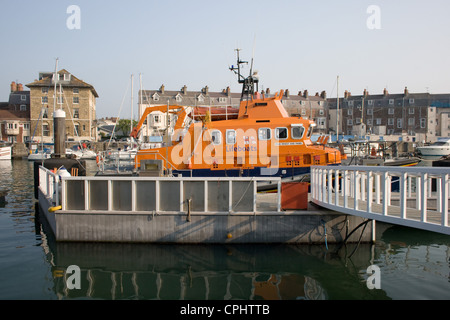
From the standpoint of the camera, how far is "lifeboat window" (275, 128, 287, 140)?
14.4 metres

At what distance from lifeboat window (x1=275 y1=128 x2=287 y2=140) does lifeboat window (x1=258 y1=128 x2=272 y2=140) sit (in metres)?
0.28

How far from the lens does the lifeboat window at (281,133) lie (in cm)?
1435

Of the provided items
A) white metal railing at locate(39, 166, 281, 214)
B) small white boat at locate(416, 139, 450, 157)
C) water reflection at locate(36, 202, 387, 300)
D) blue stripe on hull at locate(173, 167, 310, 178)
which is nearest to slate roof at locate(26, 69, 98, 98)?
small white boat at locate(416, 139, 450, 157)

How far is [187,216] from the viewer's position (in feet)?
32.1

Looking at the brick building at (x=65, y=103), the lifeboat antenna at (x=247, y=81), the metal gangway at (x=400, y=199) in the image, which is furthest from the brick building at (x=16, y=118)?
the metal gangway at (x=400, y=199)

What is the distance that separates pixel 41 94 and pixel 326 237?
67.1 metres

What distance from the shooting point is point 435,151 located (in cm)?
5466

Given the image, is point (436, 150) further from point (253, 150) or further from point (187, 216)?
point (187, 216)

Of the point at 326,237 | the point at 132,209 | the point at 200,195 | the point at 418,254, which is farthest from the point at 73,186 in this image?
the point at 418,254

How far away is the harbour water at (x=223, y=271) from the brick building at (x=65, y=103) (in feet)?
196

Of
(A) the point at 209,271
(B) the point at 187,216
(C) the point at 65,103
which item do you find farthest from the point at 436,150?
(C) the point at 65,103

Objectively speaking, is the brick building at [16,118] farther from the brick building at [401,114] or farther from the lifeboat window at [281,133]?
the lifeboat window at [281,133]

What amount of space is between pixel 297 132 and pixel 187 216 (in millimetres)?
6558

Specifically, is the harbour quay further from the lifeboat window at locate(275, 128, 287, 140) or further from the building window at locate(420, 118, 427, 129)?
the building window at locate(420, 118, 427, 129)
